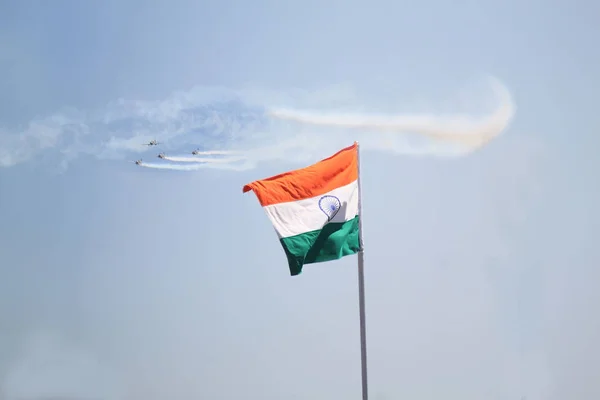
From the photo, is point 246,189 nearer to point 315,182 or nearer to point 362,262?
point 315,182

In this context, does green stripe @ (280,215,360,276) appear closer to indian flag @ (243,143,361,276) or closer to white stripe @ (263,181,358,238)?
indian flag @ (243,143,361,276)

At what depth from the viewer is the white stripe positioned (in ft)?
90.6

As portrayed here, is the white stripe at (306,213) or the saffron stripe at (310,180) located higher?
the saffron stripe at (310,180)

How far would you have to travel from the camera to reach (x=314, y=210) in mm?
28078

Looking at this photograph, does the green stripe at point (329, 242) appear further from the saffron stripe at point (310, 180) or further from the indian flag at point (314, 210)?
the saffron stripe at point (310, 180)

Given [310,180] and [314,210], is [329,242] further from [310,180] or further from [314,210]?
[310,180]

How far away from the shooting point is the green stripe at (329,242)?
2759cm

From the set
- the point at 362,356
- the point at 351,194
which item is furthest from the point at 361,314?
the point at 351,194

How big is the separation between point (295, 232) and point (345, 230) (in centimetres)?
173

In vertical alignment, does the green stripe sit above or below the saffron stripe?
below

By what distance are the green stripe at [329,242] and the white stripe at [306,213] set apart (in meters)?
0.20

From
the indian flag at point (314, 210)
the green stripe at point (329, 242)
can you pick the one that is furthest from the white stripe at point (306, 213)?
the green stripe at point (329, 242)

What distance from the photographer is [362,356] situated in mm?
25062

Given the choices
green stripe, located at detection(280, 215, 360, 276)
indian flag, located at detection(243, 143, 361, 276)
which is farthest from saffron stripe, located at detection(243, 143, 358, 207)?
green stripe, located at detection(280, 215, 360, 276)
